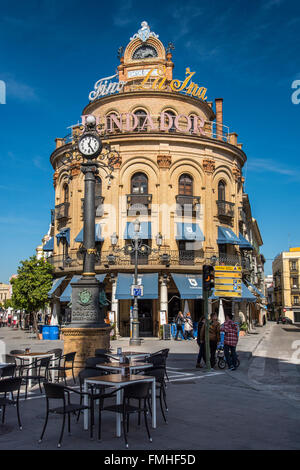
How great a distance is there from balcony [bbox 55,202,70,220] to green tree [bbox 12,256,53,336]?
12.5 ft

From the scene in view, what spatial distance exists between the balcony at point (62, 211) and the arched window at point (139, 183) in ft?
18.6

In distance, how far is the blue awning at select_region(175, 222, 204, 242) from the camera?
32688 mm

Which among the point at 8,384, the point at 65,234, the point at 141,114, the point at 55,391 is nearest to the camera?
the point at 55,391

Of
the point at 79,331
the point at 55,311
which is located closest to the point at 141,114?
the point at 55,311

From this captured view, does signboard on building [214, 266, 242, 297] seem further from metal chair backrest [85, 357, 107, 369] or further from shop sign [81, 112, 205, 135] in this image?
shop sign [81, 112, 205, 135]

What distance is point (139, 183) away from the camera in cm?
3434

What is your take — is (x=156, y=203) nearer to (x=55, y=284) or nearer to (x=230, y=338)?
(x=55, y=284)

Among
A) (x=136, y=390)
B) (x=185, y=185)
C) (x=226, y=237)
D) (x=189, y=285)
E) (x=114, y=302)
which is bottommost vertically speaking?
(x=136, y=390)

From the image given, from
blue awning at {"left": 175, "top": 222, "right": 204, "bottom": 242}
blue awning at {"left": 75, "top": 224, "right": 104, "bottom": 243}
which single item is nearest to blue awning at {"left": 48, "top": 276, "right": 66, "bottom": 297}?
blue awning at {"left": 75, "top": 224, "right": 104, "bottom": 243}

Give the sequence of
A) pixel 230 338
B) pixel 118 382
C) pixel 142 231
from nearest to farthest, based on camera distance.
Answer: pixel 118 382 → pixel 230 338 → pixel 142 231

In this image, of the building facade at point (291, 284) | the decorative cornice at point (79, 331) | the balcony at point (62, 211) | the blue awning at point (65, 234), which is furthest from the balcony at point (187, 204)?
the building facade at point (291, 284)

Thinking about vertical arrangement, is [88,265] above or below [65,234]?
below

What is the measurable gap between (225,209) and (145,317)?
10.4 metres
